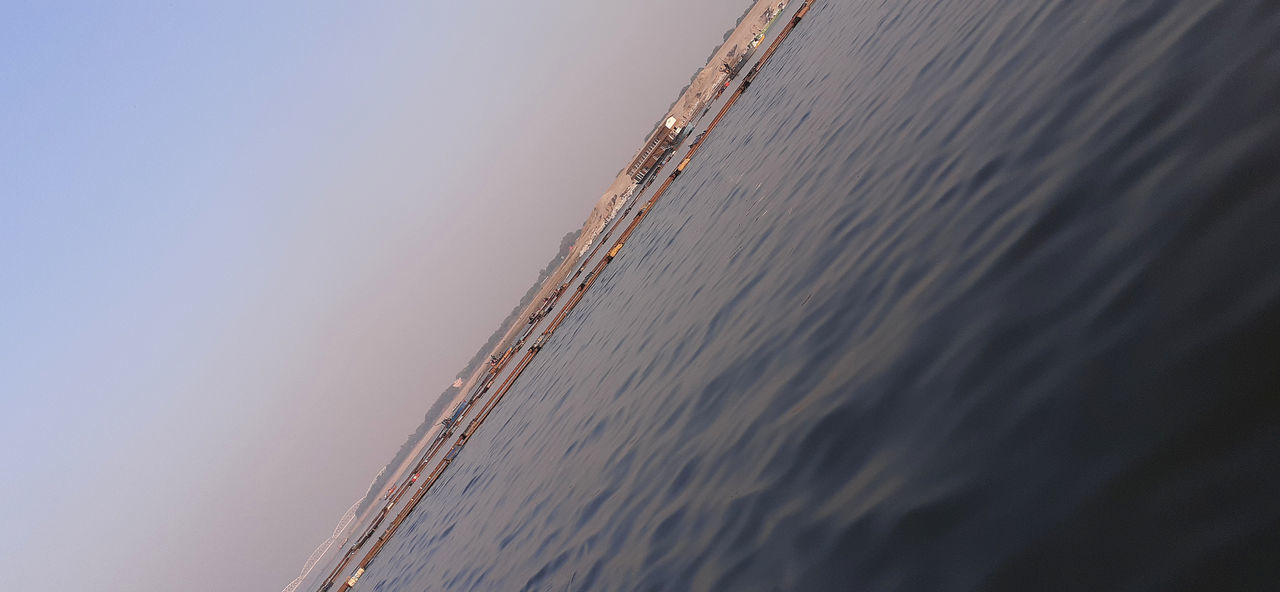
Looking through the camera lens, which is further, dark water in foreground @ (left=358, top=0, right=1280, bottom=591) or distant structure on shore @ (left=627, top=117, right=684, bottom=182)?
distant structure on shore @ (left=627, top=117, right=684, bottom=182)

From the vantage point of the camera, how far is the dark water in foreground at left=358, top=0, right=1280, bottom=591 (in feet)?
18.9

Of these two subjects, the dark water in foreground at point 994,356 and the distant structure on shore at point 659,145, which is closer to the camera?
the dark water in foreground at point 994,356

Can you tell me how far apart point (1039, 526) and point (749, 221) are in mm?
19648

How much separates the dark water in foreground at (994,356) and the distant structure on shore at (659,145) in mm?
71720

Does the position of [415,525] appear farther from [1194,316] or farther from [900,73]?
A: [1194,316]

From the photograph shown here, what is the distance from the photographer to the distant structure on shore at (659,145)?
93.4 meters

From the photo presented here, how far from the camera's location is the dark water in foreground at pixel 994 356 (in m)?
5.77

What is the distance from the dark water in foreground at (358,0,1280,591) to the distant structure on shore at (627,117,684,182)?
235 ft

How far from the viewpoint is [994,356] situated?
836 centimetres

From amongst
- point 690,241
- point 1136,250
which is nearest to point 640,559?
point 1136,250

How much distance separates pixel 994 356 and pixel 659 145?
8955cm

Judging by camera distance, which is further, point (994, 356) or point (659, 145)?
point (659, 145)

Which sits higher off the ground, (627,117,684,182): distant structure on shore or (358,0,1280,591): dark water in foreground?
(627,117,684,182): distant structure on shore

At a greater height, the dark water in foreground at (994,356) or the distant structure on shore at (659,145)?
the distant structure on shore at (659,145)
